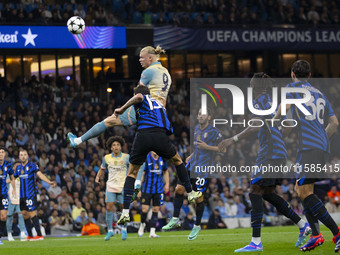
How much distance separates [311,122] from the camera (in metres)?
9.98

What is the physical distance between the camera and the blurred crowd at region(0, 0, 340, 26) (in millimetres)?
27906

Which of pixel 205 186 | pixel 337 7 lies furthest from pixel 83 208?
pixel 337 7

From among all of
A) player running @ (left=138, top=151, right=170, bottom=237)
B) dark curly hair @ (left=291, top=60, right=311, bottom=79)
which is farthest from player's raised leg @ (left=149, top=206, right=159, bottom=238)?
dark curly hair @ (left=291, top=60, right=311, bottom=79)

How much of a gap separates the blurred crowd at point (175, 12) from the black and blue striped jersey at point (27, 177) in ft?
34.4

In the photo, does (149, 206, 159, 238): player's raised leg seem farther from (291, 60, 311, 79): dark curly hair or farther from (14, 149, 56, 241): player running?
(291, 60, 311, 79): dark curly hair

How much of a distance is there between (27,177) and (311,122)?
9.89 m

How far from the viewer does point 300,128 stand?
999 centimetres

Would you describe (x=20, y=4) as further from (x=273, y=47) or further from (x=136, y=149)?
(x=136, y=149)

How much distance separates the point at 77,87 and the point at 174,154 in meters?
21.0

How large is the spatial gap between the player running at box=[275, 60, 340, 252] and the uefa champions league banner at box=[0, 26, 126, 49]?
18.5m

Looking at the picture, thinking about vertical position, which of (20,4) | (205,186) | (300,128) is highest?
(20,4)

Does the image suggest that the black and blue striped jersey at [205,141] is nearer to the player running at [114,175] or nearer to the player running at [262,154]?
the player running at [114,175]

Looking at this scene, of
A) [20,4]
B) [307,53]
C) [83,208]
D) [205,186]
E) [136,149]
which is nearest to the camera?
[136,149]

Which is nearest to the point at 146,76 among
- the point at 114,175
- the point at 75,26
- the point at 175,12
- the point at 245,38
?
the point at 114,175
